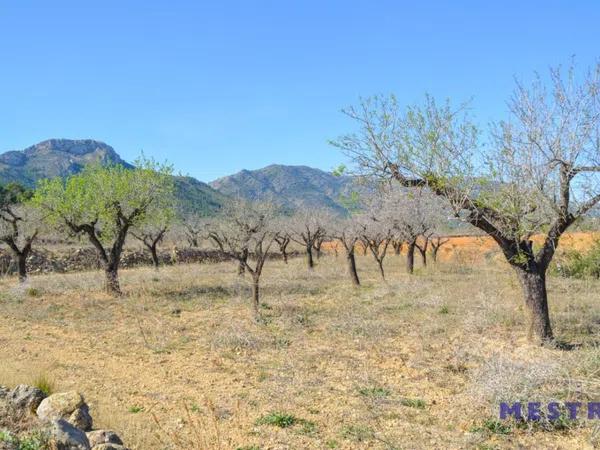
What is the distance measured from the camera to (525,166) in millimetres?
8781

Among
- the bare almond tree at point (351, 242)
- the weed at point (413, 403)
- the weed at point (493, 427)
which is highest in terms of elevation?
the bare almond tree at point (351, 242)

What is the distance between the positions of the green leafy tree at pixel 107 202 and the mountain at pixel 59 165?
7218 centimetres

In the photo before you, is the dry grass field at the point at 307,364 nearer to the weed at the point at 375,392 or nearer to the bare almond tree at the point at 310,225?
the weed at the point at 375,392

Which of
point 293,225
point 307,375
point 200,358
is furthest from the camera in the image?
point 293,225

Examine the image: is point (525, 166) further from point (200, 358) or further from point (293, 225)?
point (293, 225)

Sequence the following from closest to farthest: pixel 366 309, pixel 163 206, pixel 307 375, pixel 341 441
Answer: pixel 341 441
pixel 307 375
pixel 366 309
pixel 163 206

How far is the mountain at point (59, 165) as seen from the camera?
4301 inches

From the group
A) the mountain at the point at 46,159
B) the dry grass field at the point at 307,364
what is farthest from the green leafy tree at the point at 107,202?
the mountain at the point at 46,159

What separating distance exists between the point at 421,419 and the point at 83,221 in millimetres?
15784

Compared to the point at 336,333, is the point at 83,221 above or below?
above

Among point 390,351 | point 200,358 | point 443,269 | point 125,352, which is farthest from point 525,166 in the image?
point 443,269

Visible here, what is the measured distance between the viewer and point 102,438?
5.29m

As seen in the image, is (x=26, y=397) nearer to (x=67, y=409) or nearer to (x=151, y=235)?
(x=67, y=409)

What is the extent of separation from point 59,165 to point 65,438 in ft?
561
